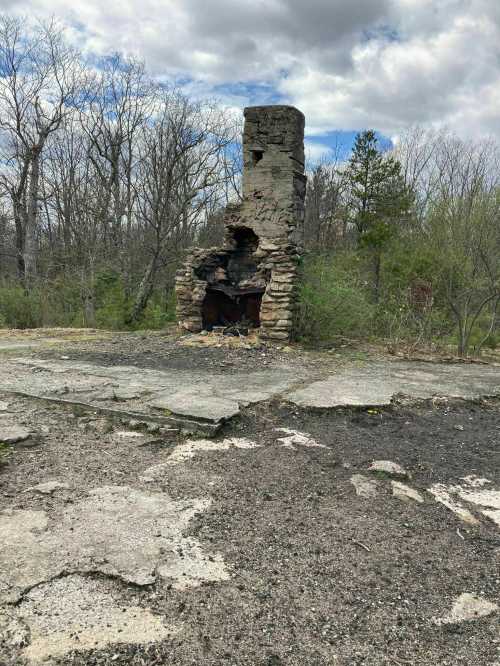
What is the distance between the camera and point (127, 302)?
15484mm

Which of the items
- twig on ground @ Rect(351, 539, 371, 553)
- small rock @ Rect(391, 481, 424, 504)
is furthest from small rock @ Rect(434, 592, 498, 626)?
small rock @ Rect(391, 481, 424, 504)

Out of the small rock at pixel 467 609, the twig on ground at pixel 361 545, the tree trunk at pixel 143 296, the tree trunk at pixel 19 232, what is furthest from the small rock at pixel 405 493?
the tree trunk at pixel 19 232

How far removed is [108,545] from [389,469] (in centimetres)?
181

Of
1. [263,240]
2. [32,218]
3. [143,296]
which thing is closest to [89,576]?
[263,240]

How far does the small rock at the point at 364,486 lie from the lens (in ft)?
8.98

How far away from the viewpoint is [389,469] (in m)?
3.04

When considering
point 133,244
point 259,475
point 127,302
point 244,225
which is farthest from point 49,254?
point 259,475

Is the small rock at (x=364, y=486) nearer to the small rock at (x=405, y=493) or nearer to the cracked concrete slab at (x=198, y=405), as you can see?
the small rock at (x=405, y=493)

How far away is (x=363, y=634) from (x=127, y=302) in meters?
14.7

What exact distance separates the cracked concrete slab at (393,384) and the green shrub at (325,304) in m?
1.69

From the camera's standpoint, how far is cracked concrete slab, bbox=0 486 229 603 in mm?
1873

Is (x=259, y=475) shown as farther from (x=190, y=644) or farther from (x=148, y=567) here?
(x=190, y=644)

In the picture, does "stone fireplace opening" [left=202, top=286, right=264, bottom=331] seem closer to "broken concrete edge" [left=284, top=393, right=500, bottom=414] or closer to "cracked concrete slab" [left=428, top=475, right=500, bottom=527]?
"broken concrete edge" [left=284, top=393, right=500, bottom=414]

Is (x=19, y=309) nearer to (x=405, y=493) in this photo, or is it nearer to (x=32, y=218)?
(x=32, y=218)
